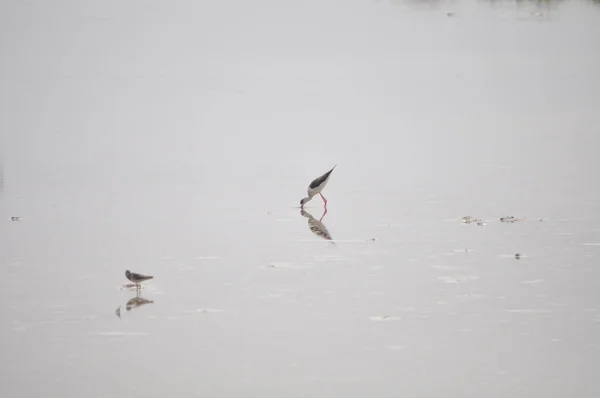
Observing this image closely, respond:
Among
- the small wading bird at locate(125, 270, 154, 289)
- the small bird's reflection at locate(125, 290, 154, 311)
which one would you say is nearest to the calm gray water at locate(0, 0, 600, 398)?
the small bird's reflection at locate(125, 290, 154, 311)

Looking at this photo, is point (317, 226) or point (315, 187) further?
point (315, 187)

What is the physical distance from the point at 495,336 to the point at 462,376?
1.05 metres

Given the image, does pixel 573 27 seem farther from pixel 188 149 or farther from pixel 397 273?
pixel 397 273

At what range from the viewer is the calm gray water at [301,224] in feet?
30.0

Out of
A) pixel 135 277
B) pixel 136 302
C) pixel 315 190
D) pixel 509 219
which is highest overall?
pixel 315 190

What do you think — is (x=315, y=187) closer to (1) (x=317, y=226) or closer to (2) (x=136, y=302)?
(1) (x=317, y=226)

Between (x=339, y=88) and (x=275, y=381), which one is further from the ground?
(x=339, y=88)

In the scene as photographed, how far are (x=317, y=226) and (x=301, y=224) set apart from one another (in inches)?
10.6

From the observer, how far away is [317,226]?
1454cm

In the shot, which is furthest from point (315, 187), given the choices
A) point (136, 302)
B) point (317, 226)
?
point (136, 302)

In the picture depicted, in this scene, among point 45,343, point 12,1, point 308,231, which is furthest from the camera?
point 12,1

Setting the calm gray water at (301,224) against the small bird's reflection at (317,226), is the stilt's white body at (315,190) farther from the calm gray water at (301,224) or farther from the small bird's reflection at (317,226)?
the small bird's reflection at (317,226)

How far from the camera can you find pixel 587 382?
28.4 ft

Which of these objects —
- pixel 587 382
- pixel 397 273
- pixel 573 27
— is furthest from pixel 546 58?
pixel 587 382
